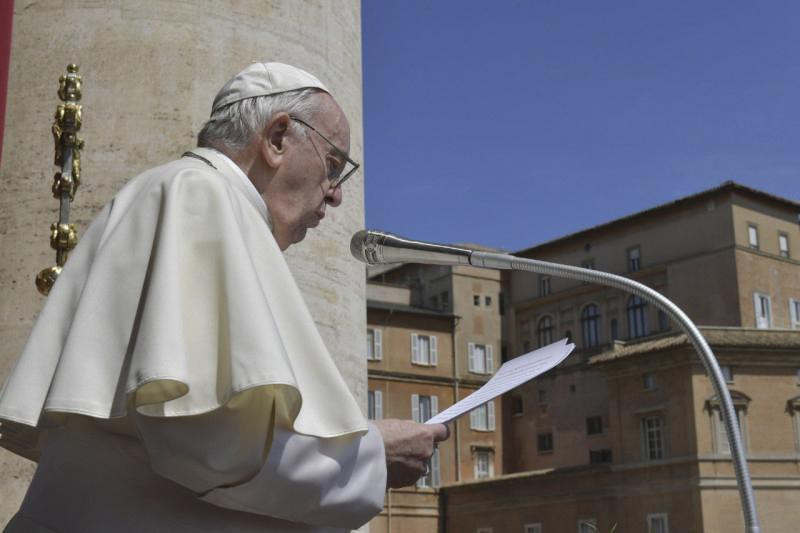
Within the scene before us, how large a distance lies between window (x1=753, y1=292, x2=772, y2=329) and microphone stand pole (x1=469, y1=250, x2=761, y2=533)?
3898 cm

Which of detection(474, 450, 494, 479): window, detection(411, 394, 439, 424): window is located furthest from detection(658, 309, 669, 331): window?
detection(411, 394, 439, 424): window

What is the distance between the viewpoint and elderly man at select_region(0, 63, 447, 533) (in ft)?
5.35

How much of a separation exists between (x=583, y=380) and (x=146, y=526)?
50109 mm

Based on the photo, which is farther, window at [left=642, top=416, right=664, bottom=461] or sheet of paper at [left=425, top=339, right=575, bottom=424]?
window at [left=642, top=416, right=664, bottom=461]

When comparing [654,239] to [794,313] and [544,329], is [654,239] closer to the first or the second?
[794,313]

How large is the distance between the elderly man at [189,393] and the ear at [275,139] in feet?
0.55

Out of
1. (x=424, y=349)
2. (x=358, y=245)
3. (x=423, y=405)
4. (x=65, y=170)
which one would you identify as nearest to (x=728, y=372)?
(x=423, y=405)

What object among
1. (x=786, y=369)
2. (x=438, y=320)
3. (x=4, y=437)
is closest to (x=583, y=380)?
(x=438, y=320)

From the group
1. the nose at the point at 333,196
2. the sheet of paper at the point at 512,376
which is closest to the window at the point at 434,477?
the sheet of paper at the point at 512,376

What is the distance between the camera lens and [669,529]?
40.4 meters

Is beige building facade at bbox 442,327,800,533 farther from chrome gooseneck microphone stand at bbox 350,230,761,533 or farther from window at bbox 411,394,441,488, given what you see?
chrome gooseneck microphone stand at bbox 350,230,761,533

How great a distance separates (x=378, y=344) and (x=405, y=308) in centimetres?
239

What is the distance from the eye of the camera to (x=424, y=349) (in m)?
52.7

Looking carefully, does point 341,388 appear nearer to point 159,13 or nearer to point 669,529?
point 159,13
